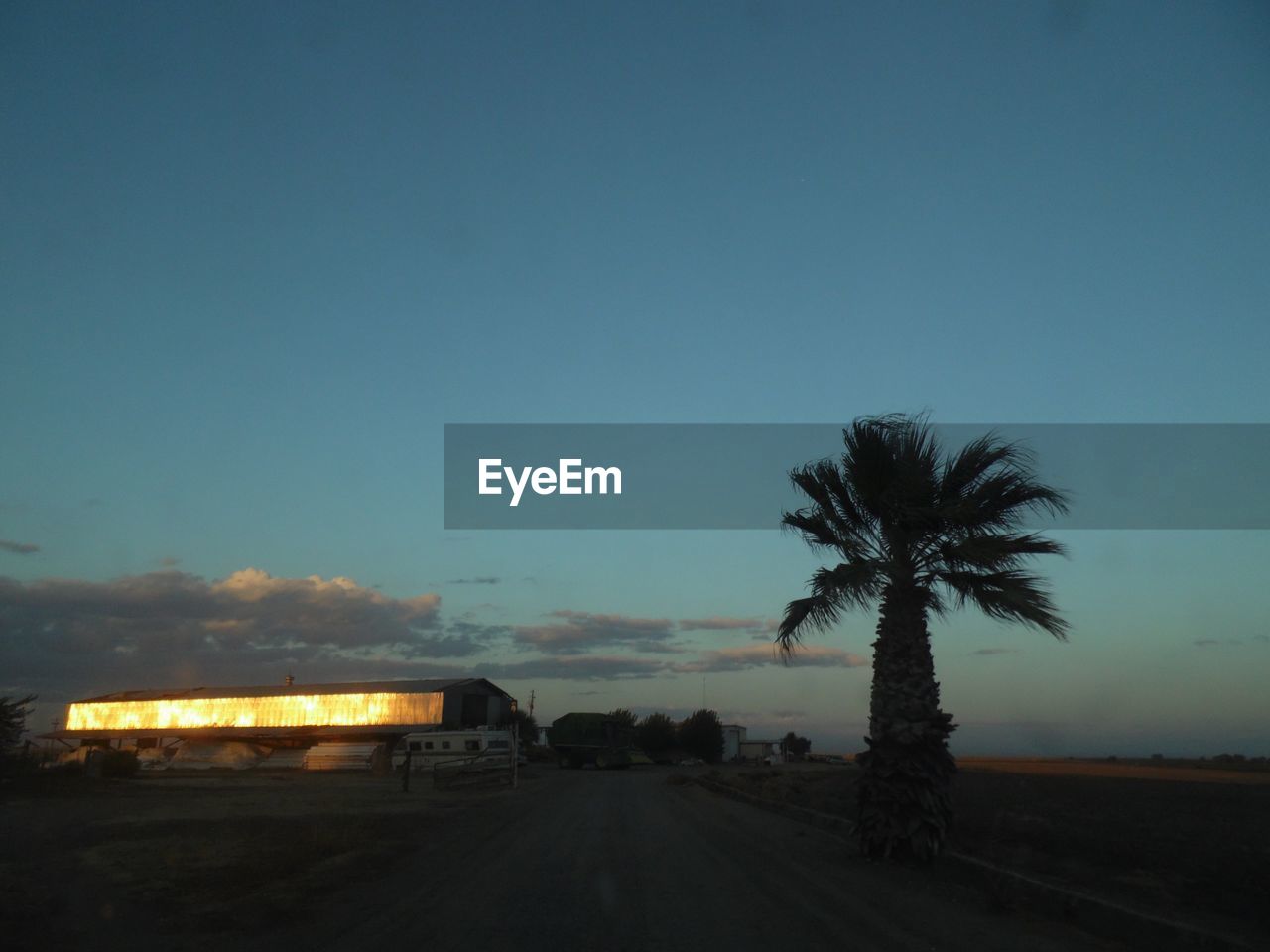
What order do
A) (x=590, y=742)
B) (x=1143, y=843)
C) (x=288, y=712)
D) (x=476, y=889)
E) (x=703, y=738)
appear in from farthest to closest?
(x=703, y=738) < (x=288, y=712) < (x=590, y=742) < (x=1143, y=843) < (x=476, y=889)

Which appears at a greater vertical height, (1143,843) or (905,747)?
Result: (905,747)

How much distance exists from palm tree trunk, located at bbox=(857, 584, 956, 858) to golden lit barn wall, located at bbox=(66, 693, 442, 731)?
161ft

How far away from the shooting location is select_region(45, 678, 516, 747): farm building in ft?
196

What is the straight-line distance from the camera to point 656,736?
79.9 metres

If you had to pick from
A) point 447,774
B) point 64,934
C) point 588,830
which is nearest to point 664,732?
point 447,774

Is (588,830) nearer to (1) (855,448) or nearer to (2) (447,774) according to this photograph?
(1) (855,448)

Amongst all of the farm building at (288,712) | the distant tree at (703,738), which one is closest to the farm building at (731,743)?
the distant tree at (703,738)

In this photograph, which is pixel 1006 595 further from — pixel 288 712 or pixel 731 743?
pixel 731 743

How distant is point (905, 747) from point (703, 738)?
6907 centimetres

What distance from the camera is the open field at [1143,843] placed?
8984 mm

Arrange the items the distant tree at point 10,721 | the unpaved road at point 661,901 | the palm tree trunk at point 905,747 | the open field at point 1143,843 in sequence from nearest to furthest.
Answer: the unpaved road at point 661,901
the open field at point 1143,843
the palm tree trunk at point 905,747
the distant tree at point 10,721

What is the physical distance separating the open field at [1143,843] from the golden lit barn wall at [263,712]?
43.6m

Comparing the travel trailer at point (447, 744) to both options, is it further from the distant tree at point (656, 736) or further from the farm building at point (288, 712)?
the distant tree at point (656, 736)

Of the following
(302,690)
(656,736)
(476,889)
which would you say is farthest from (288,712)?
(476,889)
